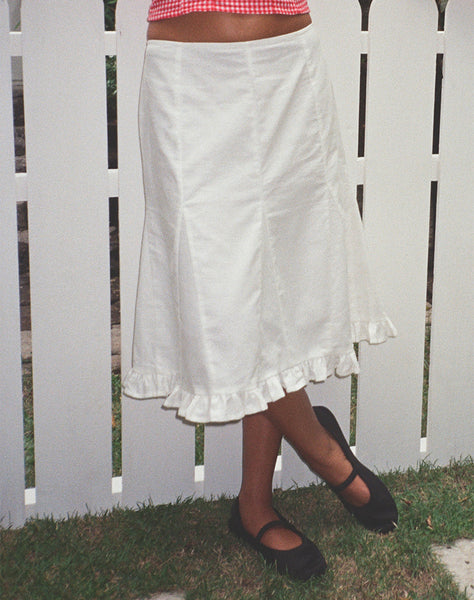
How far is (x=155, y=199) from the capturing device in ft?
6.64

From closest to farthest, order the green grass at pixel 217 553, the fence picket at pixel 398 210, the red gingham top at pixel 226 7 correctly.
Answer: the red gingham top at pixel 226 7
the green grass at pixel 217 553
the fence picket at pixel 398 210

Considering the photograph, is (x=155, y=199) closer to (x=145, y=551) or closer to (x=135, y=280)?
(x=135, y=280)

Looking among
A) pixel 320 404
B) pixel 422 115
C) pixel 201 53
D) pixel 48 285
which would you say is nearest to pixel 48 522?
pixel 48 285

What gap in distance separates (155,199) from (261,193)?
27 centimetres

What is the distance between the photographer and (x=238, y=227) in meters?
1.89

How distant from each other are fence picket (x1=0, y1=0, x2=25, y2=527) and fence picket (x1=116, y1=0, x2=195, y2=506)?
0.93ft

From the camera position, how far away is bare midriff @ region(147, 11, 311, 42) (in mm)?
Answer: 1825

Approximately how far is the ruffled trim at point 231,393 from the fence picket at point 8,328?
0.37m

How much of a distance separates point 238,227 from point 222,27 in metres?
0.42

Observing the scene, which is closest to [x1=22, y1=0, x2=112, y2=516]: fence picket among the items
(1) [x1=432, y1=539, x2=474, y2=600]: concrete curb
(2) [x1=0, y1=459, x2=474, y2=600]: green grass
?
(2) [x1=0, y1=459, x2=474, y2=600]: green grass

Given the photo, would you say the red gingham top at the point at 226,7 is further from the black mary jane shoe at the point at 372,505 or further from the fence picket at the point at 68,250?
the black mary jane shoe at the point at 372,505

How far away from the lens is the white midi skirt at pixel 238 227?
1.87 m

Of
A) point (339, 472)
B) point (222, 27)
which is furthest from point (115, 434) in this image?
point (222, 27)

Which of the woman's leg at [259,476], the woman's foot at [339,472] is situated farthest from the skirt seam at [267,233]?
the woman's foot at [339,472]
